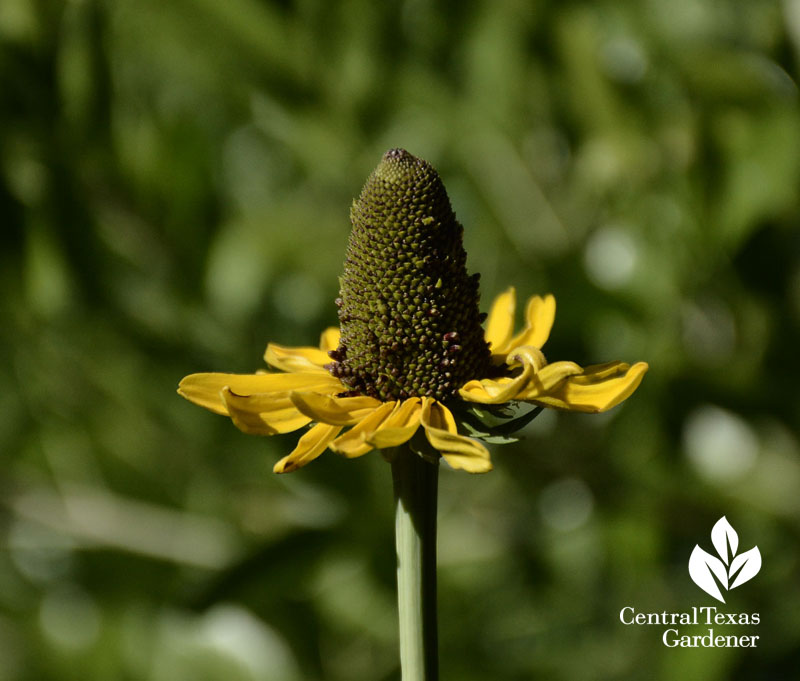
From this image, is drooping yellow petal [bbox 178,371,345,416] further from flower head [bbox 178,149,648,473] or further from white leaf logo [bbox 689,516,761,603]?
white leaf logo [bbox 689,516,761,603]

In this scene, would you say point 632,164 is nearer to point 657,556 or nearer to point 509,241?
point 509,241

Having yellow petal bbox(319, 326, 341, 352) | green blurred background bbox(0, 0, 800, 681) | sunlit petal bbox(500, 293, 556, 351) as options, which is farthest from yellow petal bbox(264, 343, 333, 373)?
green blurred background bbox(0, 0, 800, 681)

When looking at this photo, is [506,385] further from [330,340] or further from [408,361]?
[330,340]

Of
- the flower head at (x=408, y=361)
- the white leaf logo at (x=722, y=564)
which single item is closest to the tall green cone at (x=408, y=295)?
the flower head at (x=408, y=361)

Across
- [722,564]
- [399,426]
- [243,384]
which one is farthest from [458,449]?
[722,564]

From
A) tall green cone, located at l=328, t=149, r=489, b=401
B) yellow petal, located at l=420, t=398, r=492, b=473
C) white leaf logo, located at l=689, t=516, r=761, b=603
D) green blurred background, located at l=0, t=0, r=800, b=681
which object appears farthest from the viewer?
green blurred background, located at l=0, t=0, r=800, b=681

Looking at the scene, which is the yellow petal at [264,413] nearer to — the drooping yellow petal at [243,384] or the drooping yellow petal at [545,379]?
the drooping yellow petal at [243,384]

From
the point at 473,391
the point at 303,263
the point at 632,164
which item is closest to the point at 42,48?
the point at 303,263
